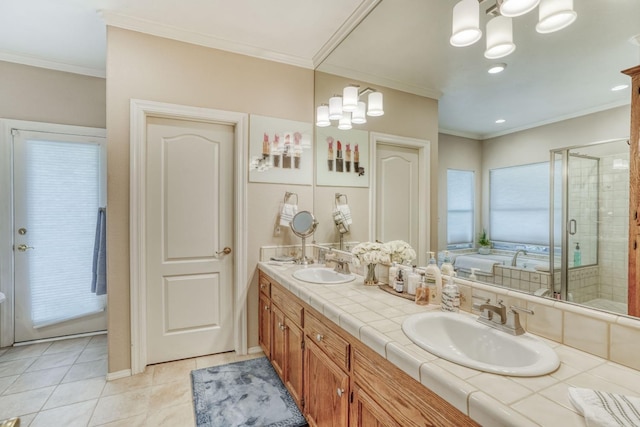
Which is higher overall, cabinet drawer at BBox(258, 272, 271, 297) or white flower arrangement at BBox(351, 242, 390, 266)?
white flower arrangement at BBox(351, 242, 390, 266)

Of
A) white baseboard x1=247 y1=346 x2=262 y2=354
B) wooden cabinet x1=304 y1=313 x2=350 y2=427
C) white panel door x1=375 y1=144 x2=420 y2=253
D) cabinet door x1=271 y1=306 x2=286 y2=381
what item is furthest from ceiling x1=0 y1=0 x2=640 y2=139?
white baseboard x1=247 y1=346 x2=262 y2=354

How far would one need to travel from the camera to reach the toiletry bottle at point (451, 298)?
1325 millimetres

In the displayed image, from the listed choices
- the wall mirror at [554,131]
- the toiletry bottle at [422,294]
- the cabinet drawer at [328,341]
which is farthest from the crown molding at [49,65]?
the toiletry bottle at [422,294]

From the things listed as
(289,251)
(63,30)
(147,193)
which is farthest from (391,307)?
(63,30)

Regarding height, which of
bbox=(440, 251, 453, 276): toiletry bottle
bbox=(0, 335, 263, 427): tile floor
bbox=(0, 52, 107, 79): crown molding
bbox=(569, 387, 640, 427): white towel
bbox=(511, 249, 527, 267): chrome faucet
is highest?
bbox=(0, 52, 107, 79): crown molding

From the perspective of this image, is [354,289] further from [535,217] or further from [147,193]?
[147,193]

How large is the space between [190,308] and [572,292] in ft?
8.45

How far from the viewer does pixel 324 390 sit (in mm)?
1455

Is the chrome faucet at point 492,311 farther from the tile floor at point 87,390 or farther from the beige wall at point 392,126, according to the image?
the tile floor at point 87,390

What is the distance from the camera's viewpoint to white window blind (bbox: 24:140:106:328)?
→ 289 cm

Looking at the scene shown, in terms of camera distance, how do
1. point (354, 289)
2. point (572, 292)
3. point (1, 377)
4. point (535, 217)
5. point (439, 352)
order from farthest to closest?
point (1, 377)
point (354, 289)
point (535, 217)
point (572, 292)
point (439, 352)

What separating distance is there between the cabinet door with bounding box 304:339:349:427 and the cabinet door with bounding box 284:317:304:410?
0.28 feet

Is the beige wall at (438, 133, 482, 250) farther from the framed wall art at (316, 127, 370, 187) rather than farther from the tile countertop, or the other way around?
the framed wall art at (316, 127, 370, 187)

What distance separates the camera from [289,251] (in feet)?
9.16
